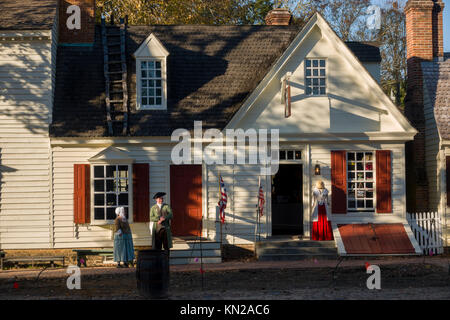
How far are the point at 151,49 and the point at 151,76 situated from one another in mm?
798

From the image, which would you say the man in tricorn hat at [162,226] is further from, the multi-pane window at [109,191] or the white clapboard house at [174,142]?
the multi-pane window at [109,191]

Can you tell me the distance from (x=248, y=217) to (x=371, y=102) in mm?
4886

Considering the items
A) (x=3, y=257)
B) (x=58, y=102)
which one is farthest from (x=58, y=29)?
(x=3, y=257)

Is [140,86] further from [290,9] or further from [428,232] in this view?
[290,9]

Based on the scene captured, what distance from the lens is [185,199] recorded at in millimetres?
19422

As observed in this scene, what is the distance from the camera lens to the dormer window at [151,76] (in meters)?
19.9

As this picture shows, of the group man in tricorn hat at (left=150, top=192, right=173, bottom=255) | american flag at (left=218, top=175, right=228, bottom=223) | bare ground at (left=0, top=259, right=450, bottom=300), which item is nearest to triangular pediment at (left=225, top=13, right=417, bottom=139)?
american flag at (left=218, top=175, right=228, bottom=223)

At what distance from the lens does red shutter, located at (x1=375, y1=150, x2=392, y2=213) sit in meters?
19.6

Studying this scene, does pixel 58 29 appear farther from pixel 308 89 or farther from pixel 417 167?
pixel 417 167

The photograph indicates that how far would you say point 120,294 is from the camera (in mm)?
13680

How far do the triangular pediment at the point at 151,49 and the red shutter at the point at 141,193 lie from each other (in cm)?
331

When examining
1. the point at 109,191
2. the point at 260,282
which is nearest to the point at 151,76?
the point at 109,191

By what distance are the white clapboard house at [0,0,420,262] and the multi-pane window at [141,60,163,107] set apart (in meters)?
0.04

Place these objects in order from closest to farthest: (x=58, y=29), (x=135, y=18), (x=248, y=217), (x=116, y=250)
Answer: (x=116, y=250) < (x=248, y=217) < (x=58, y=29) < (x=135, y=18)
